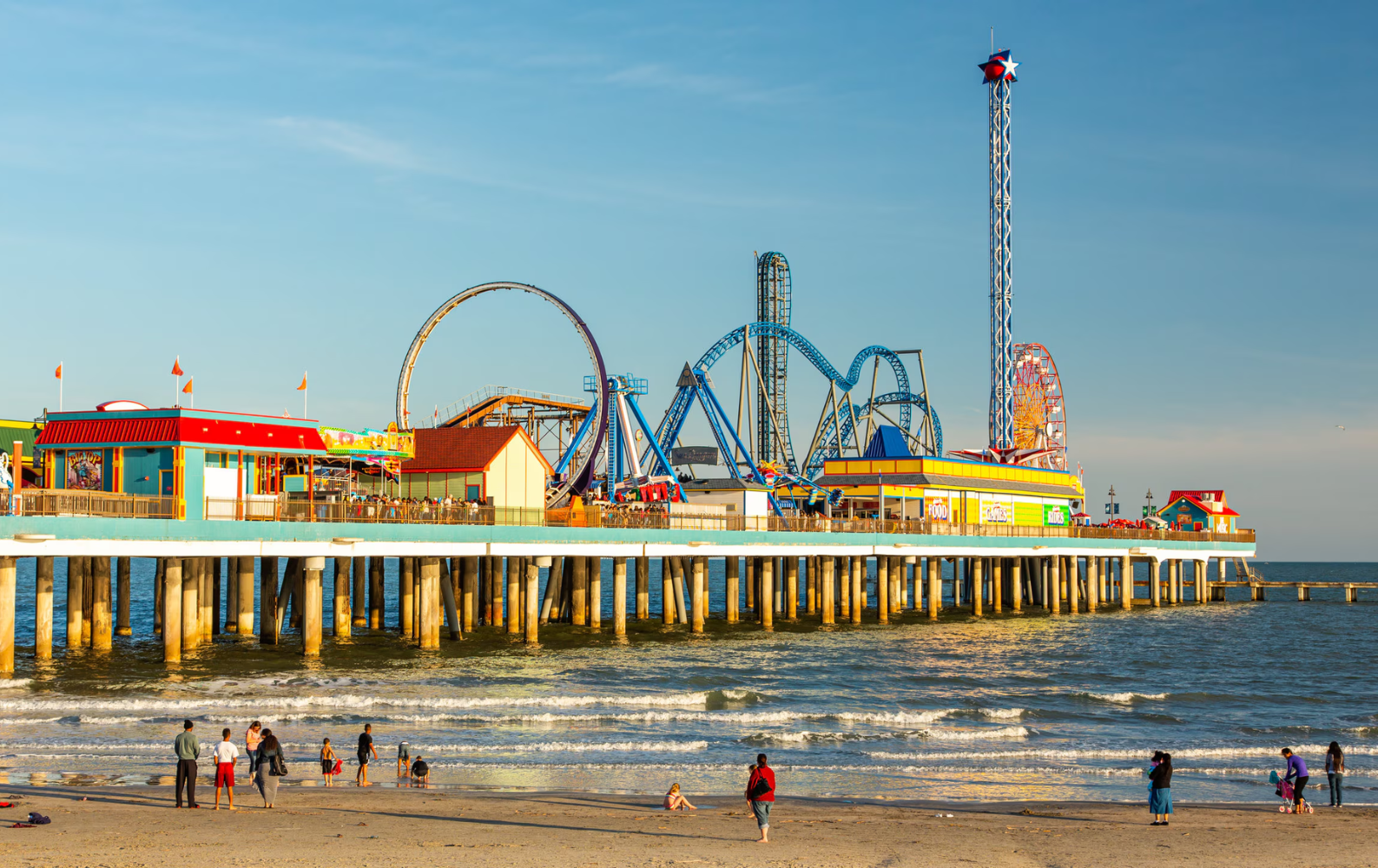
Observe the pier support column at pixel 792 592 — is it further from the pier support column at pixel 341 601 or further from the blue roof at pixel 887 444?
the pier support column at pixel 341 601

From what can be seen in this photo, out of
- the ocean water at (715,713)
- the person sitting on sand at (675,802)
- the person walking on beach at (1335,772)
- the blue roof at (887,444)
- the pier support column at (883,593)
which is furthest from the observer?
the blue roof at (887,444)

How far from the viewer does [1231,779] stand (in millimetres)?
26609

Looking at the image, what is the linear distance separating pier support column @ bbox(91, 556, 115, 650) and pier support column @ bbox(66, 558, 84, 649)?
515 millimetres

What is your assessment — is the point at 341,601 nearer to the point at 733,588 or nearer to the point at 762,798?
the point at 733,588

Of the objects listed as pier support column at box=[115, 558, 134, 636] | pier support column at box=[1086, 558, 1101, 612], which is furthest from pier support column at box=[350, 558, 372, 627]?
pier support column at box=[1086, 558, 1101, 612]

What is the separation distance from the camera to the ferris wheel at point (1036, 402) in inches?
4181

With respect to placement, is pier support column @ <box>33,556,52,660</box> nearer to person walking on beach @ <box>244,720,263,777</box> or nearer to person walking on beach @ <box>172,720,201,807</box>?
person walking on beach @ <box>244,720,263,777</box>

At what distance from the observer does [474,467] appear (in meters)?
48.6

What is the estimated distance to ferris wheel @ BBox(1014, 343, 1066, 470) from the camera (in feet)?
348

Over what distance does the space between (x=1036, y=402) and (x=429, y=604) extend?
3027 inches

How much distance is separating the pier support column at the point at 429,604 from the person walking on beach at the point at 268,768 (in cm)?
1829

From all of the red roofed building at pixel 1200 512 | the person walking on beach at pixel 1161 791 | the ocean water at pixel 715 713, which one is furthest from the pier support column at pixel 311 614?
the red roofed building at pixel 1200 512

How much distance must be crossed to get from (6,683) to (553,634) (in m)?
19.5

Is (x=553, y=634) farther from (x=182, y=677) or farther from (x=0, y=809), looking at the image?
(x=0, y=809)
